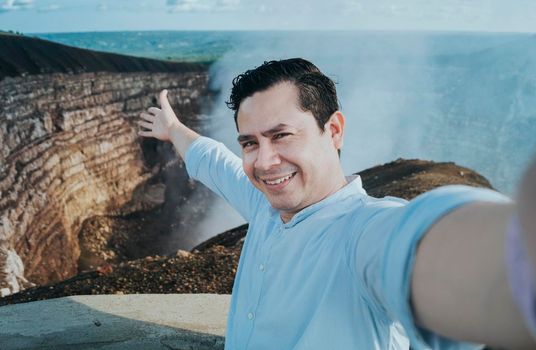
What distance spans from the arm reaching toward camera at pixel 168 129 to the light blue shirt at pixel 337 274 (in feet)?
4.31

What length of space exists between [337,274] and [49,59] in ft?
90.9

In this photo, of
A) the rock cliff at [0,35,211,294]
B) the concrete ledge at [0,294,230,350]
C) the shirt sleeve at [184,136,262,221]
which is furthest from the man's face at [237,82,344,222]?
the rock cliff at [0,35,211,294]

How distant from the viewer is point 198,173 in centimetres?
317

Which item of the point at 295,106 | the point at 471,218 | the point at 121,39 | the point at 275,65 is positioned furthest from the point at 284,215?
the point at 121,39

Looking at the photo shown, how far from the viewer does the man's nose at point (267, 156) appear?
1994 millimetres

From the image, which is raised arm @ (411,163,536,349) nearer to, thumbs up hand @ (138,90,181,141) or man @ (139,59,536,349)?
man @ (139,59,536,349)

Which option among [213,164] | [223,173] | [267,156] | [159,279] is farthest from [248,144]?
[159,279]

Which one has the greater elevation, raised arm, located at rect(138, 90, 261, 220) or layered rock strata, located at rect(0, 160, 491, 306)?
raised arm, located at rect(138, 90, 261, 220)

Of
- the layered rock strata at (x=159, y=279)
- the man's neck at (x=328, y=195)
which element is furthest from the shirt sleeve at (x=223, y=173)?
the layered rock strata at (x=159, y=279)

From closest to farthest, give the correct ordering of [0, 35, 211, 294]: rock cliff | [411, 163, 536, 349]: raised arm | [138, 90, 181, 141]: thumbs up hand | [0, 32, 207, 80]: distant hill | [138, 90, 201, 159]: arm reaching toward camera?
[411, 163, 536, 349]: raised arm
[138, 90, 201, 159]: arm reaching toward camera
[138, 90, 181, 141]: thumbs up hand
[0, 35, 211, 294]: rock cliff
[0, 32, 207, 80]: distant hill

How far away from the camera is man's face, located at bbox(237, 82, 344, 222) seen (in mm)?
1979

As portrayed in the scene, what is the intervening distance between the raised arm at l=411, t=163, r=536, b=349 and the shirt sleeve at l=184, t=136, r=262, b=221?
1.60 m

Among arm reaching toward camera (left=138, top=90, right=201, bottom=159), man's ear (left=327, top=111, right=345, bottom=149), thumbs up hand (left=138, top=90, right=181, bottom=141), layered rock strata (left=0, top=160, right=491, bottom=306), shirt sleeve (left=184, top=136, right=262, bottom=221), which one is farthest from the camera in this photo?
layered rock strata (left=0, top=160, right=491, bottom=306)

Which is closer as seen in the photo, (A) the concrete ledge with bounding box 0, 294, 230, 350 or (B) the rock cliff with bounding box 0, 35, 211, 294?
(A) the concrete ledge with bounding box 0, 294, 230, 350
